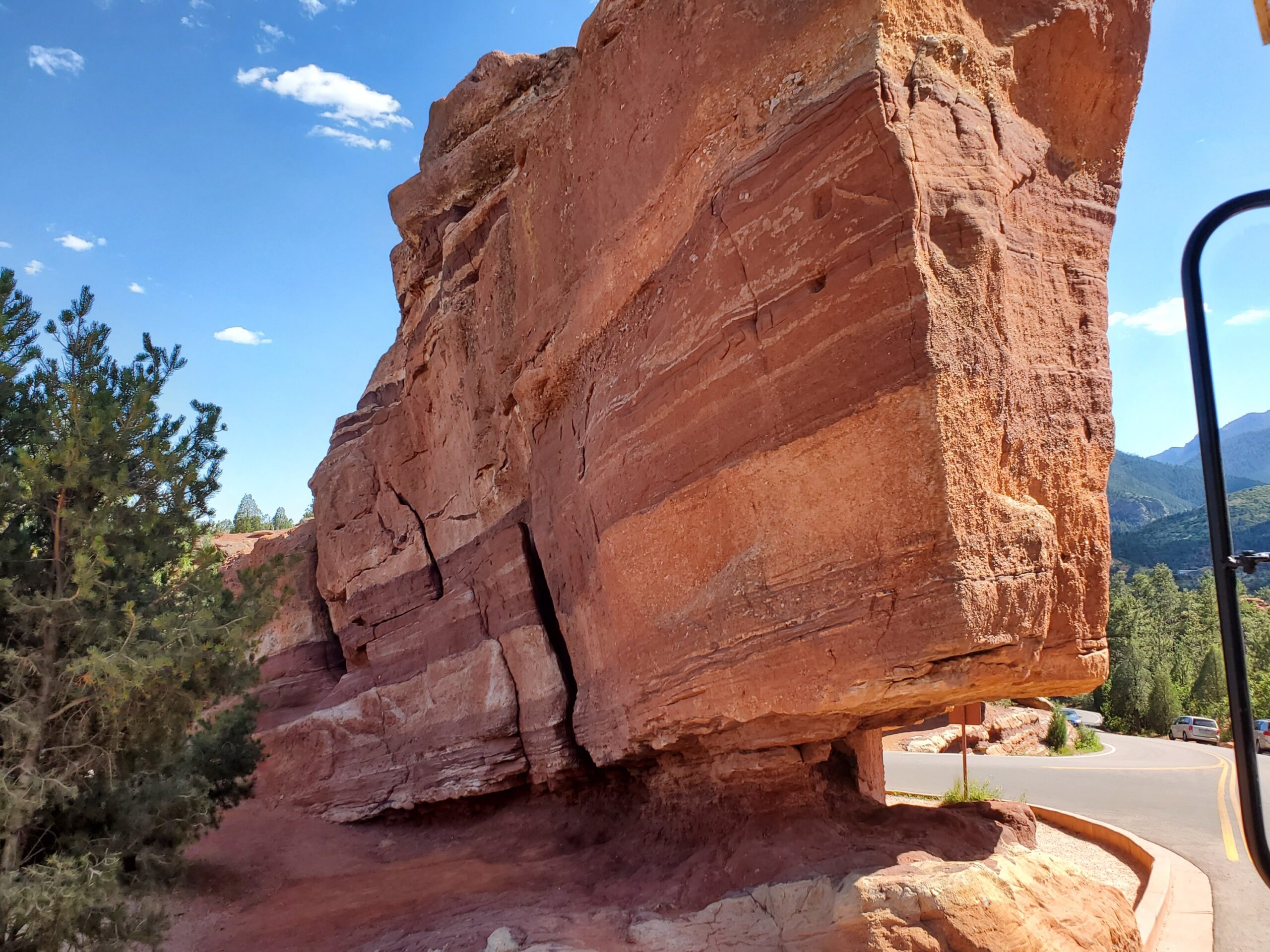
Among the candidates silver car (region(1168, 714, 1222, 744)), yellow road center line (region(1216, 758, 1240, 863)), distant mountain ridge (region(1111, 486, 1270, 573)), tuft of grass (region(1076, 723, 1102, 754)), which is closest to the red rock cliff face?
yellow road center line (region(1216, 758, 1240, 863))

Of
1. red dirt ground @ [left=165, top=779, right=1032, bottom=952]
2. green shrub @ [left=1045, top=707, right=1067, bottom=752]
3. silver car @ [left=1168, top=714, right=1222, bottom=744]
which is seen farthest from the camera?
silver car @ [left=1168, top=714, right=1222, bottom=744]

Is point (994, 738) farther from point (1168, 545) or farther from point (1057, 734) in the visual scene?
point (1168, 545)

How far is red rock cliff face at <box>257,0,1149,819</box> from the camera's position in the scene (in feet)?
22.2

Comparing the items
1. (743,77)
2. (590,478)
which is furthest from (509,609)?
(743,77)

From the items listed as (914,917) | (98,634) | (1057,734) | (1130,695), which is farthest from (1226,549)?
(1130,695)

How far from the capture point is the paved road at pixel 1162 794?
35.0ft

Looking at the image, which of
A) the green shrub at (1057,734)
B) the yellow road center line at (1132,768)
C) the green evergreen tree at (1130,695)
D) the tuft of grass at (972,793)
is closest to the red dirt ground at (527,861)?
the tuft of grass at (972,793)

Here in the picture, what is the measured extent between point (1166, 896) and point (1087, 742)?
64.4 ft

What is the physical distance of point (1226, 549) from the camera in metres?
2.37

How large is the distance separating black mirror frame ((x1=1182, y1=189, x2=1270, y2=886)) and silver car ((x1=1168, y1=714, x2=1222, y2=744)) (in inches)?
→ 1452

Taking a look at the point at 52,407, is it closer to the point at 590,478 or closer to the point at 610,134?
the point at 590,478

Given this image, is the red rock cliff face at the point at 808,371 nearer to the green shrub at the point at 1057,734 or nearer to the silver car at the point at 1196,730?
the green shrub at the point at 1057,734

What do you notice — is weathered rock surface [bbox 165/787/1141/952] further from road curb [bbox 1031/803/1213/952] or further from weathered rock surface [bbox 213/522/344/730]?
weathered rock surface [bbox 213/522/344/730]

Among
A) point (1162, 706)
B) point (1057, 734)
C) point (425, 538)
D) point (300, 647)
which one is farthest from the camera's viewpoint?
point (1162, 706)
